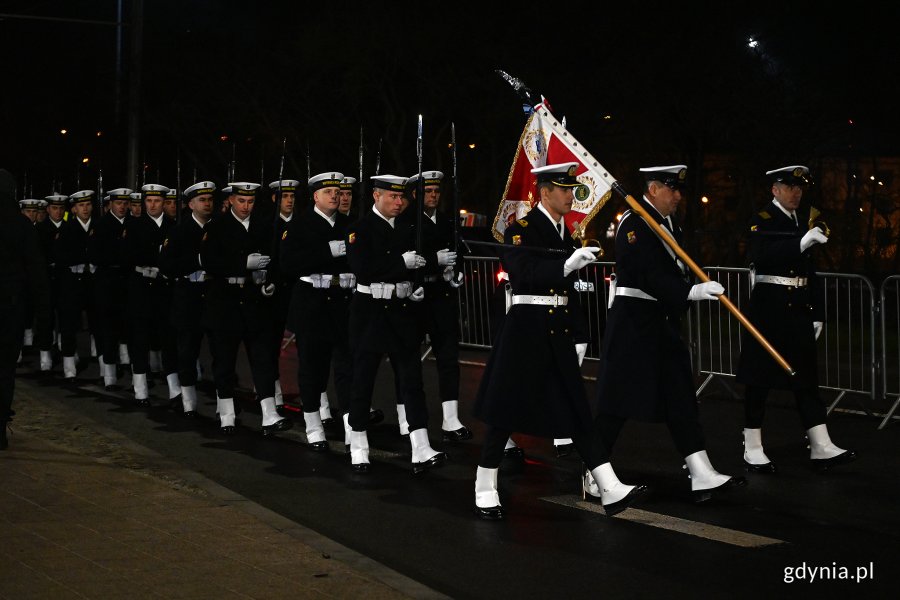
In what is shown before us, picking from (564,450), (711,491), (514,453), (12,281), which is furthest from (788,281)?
(12,281)

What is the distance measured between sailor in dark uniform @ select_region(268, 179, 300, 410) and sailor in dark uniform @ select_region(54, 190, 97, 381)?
3.50 meters

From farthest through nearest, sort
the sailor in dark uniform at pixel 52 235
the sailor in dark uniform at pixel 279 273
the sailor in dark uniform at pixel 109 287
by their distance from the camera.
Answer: the sailor in dark uniform at pixel 52 235 < the sailor in dark uniform at pixel 109 287 < the sailor in dark uniform at pixel 279 273

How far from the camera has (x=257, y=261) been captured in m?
11.2

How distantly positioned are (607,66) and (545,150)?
25260 mm

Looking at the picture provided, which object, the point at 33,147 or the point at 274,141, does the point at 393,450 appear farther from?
the point at 33,147

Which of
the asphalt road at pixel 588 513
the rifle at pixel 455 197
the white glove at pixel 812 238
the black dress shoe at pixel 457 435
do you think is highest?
the rifle at pixel 455 197

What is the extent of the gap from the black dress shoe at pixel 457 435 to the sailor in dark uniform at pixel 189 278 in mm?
2504

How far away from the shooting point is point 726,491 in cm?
820

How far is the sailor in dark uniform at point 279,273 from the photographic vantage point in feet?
38.4

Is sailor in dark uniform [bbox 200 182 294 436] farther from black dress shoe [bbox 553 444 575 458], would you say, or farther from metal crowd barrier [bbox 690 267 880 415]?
metal crowd barrier [bbox 690 267 880 415]

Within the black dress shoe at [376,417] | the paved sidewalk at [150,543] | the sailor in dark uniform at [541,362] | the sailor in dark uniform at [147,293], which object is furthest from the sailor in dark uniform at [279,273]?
the sailor in dark uniform at [541,362]

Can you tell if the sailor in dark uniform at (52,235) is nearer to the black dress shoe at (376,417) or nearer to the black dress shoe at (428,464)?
the black dress shoe at (376,417)

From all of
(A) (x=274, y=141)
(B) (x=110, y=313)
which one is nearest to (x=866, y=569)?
(B) (x=110, y=313)

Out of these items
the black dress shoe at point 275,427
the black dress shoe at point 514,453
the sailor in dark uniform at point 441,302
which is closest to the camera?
the black dress shoe at point 514,453
